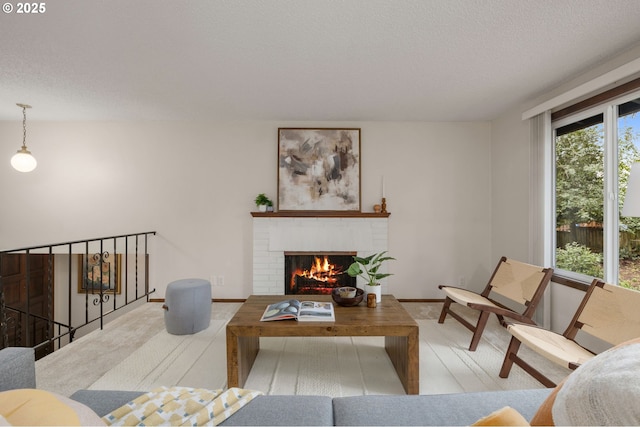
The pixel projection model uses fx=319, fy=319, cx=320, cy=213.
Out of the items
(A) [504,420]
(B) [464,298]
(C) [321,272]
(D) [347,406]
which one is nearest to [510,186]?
(B) [464,298]

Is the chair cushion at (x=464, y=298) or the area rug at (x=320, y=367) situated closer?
the area rug at (x=320, y=367)

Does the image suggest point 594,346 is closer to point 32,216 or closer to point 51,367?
point 51,367

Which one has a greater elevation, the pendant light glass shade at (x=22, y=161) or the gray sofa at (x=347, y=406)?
the pendant light glass shade at (x=22, y=161)

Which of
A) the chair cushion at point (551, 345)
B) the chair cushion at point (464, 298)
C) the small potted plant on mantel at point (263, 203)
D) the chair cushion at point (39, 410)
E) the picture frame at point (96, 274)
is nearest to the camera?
the chair cushion at point (39, 410)

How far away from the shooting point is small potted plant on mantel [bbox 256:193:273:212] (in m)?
3.97

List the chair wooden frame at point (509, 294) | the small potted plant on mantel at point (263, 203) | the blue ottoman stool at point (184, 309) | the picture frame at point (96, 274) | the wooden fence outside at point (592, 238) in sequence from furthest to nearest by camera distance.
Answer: the picture frame at point (96, 274) < the small potted plant on mantel at point (263, 203) < the blue ottoman stool at point (184, 309) < the chair wooden frame at point (509, 294) < the wooden fence outside at point (592, 238)

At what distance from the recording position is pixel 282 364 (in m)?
2.41

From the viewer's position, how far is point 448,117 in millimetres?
3963

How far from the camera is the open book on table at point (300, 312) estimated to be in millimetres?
2129

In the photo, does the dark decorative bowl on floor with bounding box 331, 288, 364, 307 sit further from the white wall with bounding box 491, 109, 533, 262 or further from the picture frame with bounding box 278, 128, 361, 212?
the white wall with bounding box 491, 109, 533, 262

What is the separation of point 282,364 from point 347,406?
132 centimetres

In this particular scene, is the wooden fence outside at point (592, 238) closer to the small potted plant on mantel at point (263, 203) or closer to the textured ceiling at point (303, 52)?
the textured ceiling at point (303, 52)

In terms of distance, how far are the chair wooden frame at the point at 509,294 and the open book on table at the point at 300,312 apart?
1286 millimetres

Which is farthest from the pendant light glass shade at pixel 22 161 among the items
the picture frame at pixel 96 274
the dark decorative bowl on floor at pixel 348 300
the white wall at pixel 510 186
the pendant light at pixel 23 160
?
the white wall at pixel 510 186
